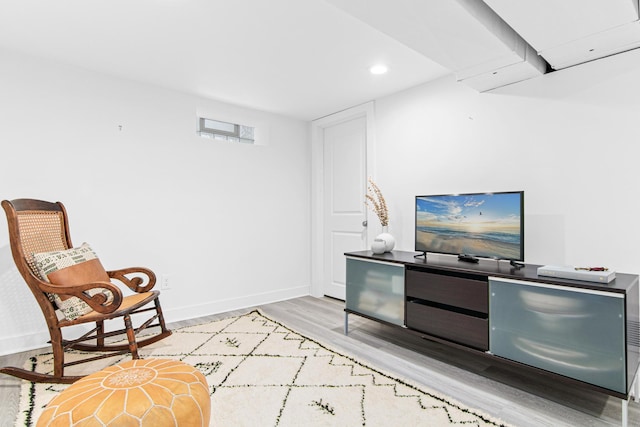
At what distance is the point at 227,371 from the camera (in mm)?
2252

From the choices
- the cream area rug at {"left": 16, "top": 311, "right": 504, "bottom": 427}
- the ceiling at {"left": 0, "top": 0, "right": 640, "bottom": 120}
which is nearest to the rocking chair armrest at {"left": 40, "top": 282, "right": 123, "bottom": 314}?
the cream area rug at {"left": 16, "top": 311, "right": 504, "bottom": 427}

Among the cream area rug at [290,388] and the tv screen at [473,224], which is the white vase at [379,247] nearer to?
the tv screen at [473,224]

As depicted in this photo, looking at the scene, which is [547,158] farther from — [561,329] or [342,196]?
[342,196]

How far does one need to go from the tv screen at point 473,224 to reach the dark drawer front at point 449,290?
304 mm

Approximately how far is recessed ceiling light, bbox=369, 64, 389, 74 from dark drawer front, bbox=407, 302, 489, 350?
76.4 inches

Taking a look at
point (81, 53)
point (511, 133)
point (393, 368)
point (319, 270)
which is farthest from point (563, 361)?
point (81, 53)

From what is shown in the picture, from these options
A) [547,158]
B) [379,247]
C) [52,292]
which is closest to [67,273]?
[52,292]

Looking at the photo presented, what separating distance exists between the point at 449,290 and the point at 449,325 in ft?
0.79

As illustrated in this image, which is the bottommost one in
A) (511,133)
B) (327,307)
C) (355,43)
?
(327,307)

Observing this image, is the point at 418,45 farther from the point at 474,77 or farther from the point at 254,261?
the point at 254,261

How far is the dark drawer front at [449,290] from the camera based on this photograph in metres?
2.17

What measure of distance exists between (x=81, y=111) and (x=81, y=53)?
1.68 ft

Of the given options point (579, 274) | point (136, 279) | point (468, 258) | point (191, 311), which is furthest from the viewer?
point (191, 311)

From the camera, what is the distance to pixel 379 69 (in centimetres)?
288
